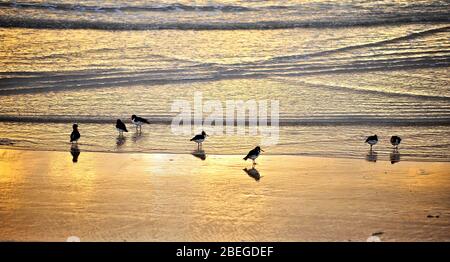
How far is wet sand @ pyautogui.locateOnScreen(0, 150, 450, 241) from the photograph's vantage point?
7.59m

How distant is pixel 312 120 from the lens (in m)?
12.2

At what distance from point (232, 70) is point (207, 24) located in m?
5.21

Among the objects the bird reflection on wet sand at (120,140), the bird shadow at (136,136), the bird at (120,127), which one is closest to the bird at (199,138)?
the bird shadow at (136,136)

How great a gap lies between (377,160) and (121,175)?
312 centimetres

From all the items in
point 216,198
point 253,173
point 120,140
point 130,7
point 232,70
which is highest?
point 130,7

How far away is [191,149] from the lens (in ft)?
35.0

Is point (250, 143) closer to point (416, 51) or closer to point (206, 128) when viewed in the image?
point (206, 128)

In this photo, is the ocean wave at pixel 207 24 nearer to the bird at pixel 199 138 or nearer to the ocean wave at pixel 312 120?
the ocean wave at pixel 312 120

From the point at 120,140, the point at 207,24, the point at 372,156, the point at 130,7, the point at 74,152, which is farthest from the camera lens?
the point at 130,7

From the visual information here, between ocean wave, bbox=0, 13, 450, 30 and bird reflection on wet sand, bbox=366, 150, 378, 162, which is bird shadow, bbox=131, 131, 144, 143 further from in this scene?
ocean wave, bbox=0, 13, 450, 30

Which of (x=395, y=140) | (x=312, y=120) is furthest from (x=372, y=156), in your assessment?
(x=312, y=120)

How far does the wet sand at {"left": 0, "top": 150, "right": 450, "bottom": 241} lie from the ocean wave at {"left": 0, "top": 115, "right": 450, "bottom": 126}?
178cm

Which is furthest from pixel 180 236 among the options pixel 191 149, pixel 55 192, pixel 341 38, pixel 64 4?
pixel 64 4

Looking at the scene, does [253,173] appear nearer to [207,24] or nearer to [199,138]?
[199,138]
